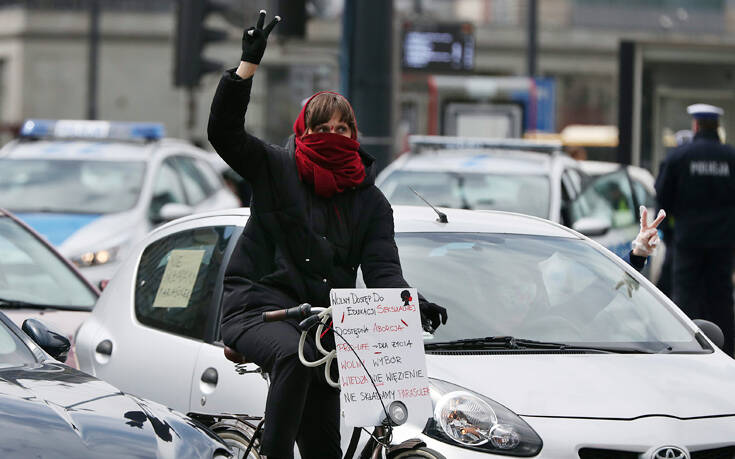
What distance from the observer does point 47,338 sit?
5402 millimetres

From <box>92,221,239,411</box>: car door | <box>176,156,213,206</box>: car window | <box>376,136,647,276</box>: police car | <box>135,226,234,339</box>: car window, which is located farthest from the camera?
<box>176,156,213,206</box>: car window

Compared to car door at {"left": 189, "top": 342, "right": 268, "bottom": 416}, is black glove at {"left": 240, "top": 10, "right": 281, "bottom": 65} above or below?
above

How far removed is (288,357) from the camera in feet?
14.8

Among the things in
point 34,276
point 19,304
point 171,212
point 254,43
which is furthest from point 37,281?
point 171,212

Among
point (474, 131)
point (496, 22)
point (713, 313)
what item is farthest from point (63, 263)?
point (496, 22)

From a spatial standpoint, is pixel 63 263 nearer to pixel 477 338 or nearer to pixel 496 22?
pixel 477 338

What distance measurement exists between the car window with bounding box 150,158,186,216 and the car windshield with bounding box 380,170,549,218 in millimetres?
2856

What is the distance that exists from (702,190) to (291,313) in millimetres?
6625

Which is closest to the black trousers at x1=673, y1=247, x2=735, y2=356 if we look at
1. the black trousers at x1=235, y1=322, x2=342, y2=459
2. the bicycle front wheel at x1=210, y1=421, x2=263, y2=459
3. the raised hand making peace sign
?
the raised hand making peace sign

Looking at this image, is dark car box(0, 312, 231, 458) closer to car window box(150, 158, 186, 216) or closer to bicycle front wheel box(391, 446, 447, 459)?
bicycle front wheel box(391, 446, 447, 459)

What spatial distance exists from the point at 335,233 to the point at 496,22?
39.7m

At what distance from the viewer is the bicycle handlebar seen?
14.4 feet

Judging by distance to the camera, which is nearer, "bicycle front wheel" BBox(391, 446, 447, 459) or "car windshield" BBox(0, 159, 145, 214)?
"bicycle front wheel" BBox(391, 446, 447, 459)

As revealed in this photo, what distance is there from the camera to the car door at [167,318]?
234 inches
